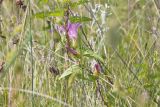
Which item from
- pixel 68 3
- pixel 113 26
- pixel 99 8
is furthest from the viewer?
pixel 99 8

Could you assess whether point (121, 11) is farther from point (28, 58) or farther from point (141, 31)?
point (141, 31)

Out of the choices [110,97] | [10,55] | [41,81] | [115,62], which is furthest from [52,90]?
[10,55]

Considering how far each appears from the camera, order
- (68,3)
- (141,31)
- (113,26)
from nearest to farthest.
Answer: (113,26)
(68,3)
(141,31)

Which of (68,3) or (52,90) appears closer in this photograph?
(68,3)

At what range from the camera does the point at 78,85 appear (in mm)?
1342

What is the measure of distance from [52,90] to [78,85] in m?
0.09

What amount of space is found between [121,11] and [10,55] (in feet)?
2.31

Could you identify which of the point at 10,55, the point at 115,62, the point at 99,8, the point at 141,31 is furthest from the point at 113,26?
the point at 141,31

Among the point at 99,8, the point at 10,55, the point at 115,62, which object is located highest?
the point at 10,55

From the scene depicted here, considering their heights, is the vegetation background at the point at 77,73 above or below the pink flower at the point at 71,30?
below

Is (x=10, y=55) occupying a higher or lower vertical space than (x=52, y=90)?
higher

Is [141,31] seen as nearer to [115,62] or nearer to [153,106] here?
[115,62]

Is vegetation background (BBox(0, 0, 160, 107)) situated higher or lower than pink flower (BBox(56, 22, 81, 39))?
lower

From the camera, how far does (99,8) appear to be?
A: 1.54 metres
